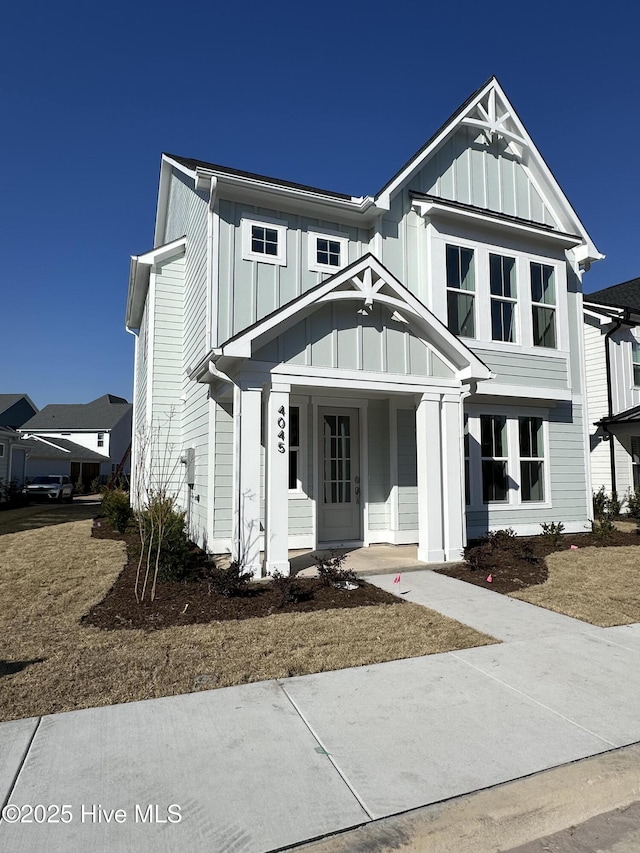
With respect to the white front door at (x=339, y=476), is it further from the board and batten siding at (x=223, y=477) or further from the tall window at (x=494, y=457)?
the tall window at (x=494, y=457)

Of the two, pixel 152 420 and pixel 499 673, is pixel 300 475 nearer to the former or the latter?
pixel 152 420

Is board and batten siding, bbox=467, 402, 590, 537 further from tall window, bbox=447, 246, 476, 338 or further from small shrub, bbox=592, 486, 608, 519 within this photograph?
small shrub, bbox=592, 486, 608, 519

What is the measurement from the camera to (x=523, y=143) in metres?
11.5

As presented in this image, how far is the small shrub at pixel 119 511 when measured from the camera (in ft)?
41.2

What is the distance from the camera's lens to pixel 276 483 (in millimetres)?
7125

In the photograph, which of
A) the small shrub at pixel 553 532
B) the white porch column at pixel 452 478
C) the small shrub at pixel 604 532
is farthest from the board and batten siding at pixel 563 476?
the white porch column at pixel 452 478

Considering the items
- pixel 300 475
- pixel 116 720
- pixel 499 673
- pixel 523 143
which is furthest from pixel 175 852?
pixel 523 143

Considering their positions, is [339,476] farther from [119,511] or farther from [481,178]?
[481,178]

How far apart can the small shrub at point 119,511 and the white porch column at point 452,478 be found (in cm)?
758

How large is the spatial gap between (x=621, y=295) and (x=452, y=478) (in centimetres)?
1539

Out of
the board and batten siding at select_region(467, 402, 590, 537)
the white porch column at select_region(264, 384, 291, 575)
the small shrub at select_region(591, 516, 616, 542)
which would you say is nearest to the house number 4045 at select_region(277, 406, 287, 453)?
the white porch column at select_region(264, 384, 291, 575)

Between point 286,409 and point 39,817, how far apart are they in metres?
5.33

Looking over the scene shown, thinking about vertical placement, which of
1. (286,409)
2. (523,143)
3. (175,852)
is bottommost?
(175,852)

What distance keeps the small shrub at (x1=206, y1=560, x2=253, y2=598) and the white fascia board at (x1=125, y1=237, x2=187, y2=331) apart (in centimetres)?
805
